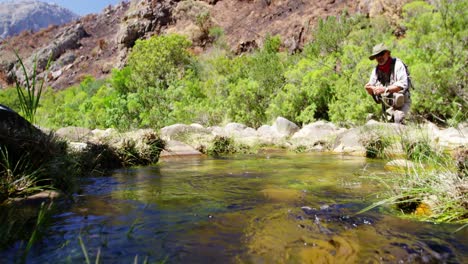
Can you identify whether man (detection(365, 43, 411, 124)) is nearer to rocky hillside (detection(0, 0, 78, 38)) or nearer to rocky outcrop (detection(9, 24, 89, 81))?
rocky outcrop (detection(9, 24, 89, 81))

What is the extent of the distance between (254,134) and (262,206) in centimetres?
1188

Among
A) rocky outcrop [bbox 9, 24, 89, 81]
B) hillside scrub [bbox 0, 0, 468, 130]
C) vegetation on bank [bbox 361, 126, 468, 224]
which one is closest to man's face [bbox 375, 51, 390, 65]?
hillside scrub [bbox 0, 0, 468, 130]

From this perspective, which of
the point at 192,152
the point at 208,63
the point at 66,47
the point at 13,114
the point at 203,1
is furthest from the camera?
the point at 66,47

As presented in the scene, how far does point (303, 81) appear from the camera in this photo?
18.1 metres

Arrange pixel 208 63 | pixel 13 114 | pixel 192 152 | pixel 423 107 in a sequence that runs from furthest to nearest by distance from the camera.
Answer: pixel 208 63 < pixel 423 107 < pixel 192 152 < pixel 13 114

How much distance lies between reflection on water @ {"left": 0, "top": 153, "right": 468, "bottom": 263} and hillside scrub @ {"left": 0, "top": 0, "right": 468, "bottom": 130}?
6.58 feet

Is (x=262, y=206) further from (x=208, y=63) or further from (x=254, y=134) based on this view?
(x=208, y=63)

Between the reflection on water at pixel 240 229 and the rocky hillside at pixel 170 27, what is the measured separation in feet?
101

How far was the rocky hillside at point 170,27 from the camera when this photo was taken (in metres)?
41.4

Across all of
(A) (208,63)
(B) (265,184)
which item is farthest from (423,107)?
(A) (208,63)

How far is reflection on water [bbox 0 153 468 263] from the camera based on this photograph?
87.4 inches

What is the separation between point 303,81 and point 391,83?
36.1 feet

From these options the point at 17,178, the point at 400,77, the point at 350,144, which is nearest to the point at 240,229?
the point at 17,178

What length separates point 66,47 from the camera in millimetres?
73625
